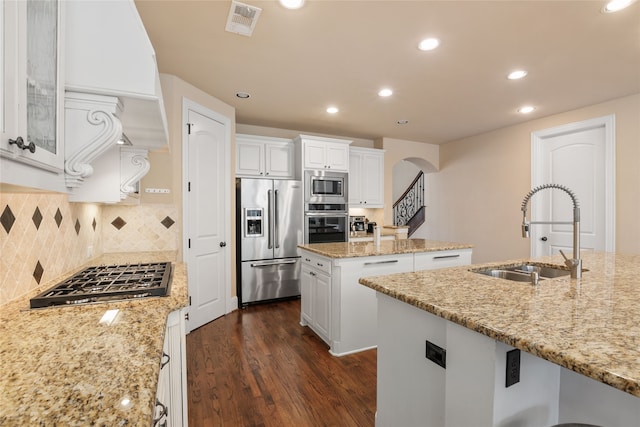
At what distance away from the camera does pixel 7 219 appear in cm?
105

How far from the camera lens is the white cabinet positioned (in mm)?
2557

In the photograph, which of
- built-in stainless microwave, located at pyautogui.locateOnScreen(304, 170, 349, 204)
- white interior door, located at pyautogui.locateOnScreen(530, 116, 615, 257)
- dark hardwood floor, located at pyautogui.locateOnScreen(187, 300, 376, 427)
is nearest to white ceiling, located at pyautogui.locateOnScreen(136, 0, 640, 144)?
white interior door, located at pyautogui.locateOnScreen(530, 116, 615, 257)

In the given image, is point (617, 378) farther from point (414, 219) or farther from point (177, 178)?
point (414, 219)

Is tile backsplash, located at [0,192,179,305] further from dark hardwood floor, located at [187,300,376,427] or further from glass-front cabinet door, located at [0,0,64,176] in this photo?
dark hardwood floor, located at [187,300,376,427]

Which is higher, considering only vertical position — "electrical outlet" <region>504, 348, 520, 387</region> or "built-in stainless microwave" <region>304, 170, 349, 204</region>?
"built-in stainless microwave" <region>304, 170, 349, 204</region>

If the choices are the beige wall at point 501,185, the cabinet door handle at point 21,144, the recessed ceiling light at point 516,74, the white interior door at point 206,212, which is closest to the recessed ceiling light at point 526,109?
the beige wall at point 501,185

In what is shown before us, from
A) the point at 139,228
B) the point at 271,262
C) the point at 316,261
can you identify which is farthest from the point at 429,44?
the point at 271,262

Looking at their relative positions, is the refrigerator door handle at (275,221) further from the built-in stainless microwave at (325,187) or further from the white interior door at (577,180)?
the white interior door at (577,180)

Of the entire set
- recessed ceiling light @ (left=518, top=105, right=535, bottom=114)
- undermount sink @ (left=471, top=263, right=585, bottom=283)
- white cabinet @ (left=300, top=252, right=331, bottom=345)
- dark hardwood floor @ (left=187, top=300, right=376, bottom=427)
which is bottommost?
dark hardwood floor @ (left=187, top=300, right=376, bottom=427)

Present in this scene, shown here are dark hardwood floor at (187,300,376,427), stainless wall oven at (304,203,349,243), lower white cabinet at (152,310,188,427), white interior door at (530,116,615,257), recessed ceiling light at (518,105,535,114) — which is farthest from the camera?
stainless wall oven at (304,203,349,243)

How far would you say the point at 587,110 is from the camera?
3609mm

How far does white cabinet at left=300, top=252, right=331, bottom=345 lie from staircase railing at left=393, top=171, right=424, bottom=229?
5.59 m

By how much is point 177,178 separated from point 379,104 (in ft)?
8.10

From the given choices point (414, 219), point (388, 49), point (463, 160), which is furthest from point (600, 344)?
point (414, 219)
